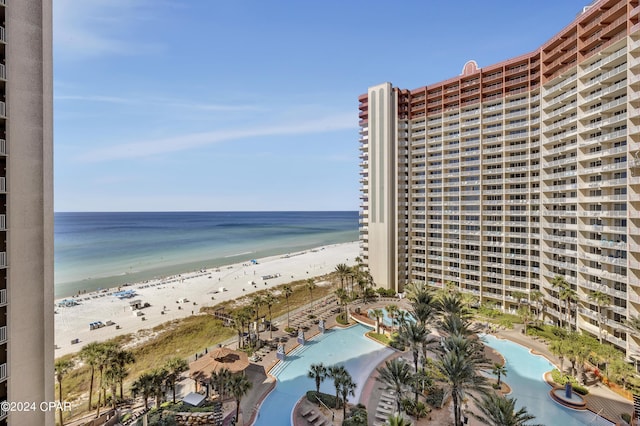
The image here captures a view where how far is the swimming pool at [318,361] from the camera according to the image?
2791 cm

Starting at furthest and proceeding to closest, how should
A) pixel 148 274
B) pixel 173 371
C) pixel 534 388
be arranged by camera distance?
pixel 148 274 < pixel 534 388 < pixel 173 371

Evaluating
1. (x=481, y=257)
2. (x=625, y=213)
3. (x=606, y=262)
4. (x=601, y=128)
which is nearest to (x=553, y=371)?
(x=606, y=262)

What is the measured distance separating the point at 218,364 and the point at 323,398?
33.8ft

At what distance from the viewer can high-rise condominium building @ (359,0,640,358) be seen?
3812cm

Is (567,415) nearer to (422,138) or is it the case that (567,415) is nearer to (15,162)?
(15,162)

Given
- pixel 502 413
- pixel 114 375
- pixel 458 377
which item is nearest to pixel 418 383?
pixel 458 377

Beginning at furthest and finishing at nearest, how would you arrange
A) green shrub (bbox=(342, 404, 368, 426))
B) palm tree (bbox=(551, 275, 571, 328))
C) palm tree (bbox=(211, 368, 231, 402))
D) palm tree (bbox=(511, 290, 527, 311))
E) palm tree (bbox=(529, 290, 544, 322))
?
palm tree (bbox=(511, 290, 527, 311)) < palm tree (bbox=(529, 290, 544, 322)) < palm tree (bbox=(551, 275, 571, 328)) < palm tree (bbox=(211, 368, 231, 402)) < green shrub (bbox=(342, 404, 368, 426))

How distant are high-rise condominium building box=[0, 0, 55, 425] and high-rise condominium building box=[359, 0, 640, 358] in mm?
53947

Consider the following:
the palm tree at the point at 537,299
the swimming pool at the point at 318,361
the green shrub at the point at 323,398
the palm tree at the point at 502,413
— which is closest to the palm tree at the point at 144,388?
the swimming pool at the point at 318,361

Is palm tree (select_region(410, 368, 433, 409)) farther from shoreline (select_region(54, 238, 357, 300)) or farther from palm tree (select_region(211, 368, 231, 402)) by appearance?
shoreline (select_region(54, 238, 357, 300))

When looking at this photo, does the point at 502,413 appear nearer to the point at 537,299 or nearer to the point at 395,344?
the point at 395,344

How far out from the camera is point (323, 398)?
28328 millimetres

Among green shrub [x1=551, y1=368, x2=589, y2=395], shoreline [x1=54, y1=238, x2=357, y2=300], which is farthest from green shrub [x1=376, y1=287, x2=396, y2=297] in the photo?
shoreline [x1=54, y1=238, x2=357, y2=300]

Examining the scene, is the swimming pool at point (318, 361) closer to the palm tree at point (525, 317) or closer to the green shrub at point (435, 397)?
the green shrub at point (435, 397)
